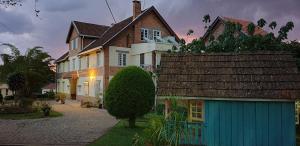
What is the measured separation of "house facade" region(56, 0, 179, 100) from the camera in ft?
118

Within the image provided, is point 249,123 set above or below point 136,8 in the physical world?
below

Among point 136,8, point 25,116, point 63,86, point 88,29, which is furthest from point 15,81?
point 63,86

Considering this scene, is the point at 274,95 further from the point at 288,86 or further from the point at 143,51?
the point at 143,51

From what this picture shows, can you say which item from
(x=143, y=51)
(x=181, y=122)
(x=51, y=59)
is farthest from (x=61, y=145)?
(x=51, y=59)

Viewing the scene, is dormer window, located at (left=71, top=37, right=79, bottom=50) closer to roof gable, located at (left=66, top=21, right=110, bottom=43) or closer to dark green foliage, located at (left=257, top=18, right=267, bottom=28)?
roof gable, located at (left=66, top=21, right=110, bottom=43)

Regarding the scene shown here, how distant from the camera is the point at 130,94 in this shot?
1931 cm

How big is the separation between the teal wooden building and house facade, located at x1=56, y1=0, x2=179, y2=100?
67.1 ft

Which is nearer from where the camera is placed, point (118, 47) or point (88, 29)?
point (118, 47)

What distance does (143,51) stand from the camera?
3634 cm

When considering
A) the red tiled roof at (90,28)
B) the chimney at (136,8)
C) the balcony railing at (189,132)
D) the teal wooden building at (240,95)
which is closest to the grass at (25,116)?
the chimney at (136,8)

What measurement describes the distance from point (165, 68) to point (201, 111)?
251 centimetres

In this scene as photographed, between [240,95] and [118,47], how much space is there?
24963mm

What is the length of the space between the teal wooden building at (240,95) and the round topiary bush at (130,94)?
5004mm

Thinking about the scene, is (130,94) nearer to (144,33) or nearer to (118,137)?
(118,137)
